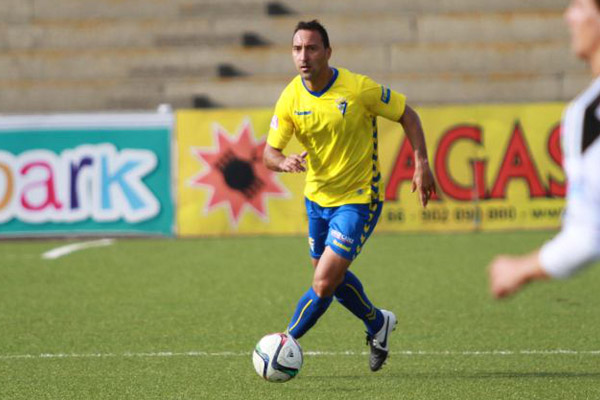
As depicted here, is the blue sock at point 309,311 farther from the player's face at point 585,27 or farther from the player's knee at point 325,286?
the player's face at point 585,27

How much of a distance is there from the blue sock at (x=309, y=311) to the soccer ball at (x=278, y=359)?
29cm

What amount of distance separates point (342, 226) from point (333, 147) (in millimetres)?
513

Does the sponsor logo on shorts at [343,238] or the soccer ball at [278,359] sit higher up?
the sponsor logo on shorts at [343,238]

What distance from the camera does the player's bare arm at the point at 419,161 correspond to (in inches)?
277

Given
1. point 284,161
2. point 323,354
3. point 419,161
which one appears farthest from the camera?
point 323,354

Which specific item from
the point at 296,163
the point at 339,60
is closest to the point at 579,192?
the point at 296,163

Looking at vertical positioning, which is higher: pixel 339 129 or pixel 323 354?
pixel 339 129

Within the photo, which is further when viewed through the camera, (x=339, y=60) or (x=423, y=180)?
(x=339, y=60)

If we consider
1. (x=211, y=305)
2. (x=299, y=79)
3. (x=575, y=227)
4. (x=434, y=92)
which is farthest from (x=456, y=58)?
(x=575, y=227)

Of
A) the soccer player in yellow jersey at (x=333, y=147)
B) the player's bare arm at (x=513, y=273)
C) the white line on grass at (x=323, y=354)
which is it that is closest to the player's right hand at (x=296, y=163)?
the soccer player in yellow jersey at (x=333, y=147)

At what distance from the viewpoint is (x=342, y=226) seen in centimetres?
704

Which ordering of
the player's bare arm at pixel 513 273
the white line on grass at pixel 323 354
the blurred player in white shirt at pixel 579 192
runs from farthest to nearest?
the white line on grass at pixel 323 354, the player's bare arm at pixel 513 273, the blurred player in white shirt at pixel 579 192

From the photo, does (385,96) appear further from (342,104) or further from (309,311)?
(309,311)

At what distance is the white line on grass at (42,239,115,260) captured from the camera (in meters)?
14.2
